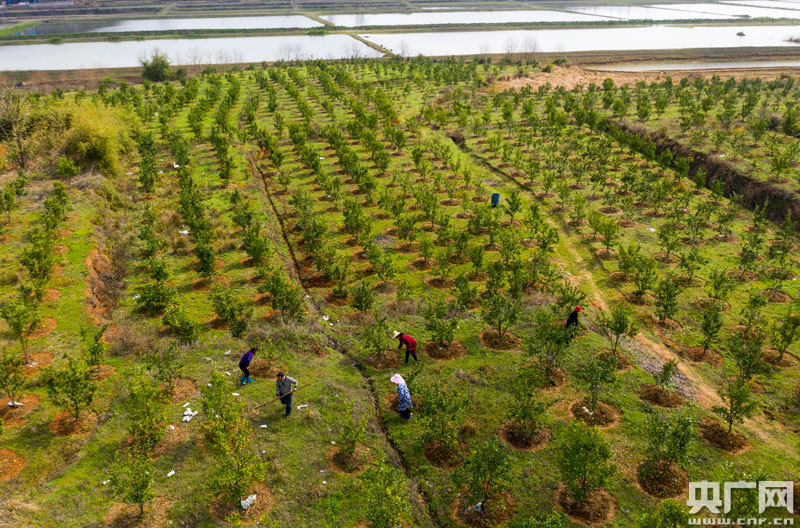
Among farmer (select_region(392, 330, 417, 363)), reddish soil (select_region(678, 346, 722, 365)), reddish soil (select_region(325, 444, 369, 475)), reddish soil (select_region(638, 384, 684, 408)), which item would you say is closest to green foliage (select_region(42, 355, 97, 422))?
reddish soil (select_region(325, 444, 369, 475))

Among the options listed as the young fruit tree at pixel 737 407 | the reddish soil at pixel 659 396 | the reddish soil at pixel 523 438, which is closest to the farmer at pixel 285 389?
the reddish soil at pixel 523 438

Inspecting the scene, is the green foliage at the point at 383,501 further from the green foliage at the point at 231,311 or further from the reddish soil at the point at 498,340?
the green foliage at the point at 231,311

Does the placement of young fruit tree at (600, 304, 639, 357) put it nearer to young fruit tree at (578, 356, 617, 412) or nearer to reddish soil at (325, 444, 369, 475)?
young fruit tree at (578, 356, 617, 412)

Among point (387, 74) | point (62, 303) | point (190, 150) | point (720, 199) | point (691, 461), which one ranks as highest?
point (387, 74)

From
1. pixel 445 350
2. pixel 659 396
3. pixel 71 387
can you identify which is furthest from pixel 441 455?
pixel 71 387

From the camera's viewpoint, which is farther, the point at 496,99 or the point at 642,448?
the point at 496,99

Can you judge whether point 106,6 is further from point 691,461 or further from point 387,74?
point 691,461

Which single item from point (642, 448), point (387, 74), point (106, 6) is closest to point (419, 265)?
point (642, 448)
